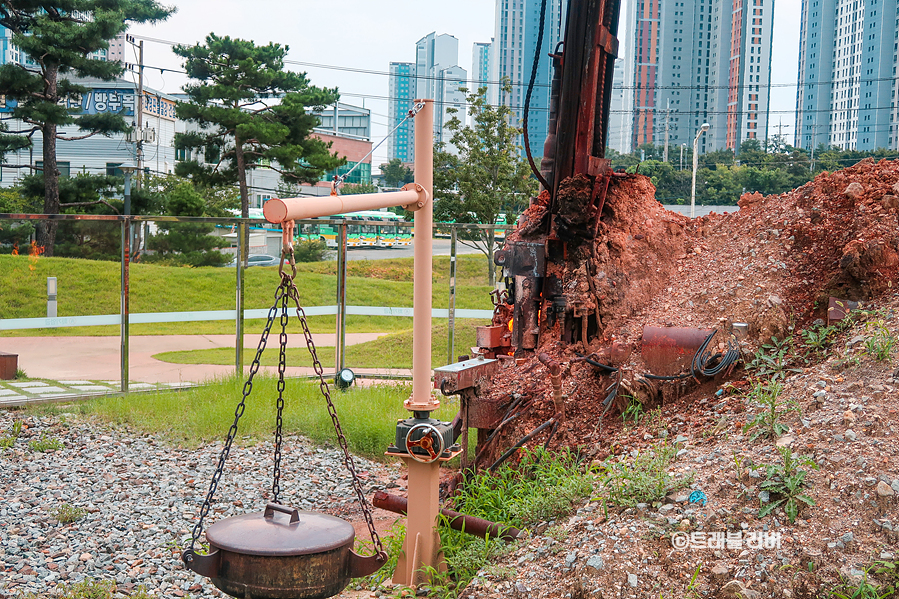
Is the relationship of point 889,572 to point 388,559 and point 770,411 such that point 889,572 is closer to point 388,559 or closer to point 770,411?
point 770,411

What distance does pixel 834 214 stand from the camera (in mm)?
6391

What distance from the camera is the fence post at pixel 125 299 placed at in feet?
32.7

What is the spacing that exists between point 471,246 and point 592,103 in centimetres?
579

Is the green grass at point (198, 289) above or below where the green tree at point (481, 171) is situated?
below

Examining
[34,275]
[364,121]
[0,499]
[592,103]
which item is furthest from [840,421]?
[364,121]

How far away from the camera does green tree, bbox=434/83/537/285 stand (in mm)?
22984

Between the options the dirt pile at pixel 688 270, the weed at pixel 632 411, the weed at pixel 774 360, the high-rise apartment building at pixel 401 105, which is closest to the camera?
the weed at pixel 774 360

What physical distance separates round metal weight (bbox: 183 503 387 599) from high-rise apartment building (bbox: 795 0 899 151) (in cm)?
3933

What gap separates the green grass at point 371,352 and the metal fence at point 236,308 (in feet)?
1.00

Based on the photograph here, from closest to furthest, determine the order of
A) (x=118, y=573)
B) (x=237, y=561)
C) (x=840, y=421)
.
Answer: (x=237, y=561) → (x=840, y=421) → (x=118, y=573)

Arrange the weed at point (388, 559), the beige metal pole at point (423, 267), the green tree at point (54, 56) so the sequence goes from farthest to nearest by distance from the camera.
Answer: the green tree at point (54, 56)
the weed at point (388, 559)
the beige metal pole at point (423, 267)

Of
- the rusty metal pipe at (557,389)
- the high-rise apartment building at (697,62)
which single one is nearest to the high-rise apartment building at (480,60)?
the high-rise apartment building at (697,62)

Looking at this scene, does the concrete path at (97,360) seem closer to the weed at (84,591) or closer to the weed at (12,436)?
the weed at (12,436)

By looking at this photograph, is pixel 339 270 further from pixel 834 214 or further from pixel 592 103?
pixel 834 214
